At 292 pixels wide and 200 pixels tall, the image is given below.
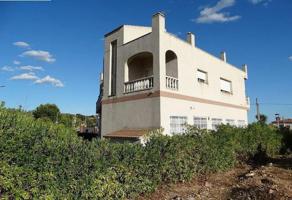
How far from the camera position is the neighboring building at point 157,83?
15.1 meters

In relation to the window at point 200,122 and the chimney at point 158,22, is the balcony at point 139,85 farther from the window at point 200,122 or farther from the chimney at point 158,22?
the window at point 200,122

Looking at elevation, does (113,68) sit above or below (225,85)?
above

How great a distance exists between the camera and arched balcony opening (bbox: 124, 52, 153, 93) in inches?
625

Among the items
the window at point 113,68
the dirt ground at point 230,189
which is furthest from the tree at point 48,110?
the dirt ground at point 230,189

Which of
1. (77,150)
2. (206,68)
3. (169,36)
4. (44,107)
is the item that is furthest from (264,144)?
(44,107)

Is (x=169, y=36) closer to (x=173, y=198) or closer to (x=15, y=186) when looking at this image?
(x=173, y=198)

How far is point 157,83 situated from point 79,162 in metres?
9.26

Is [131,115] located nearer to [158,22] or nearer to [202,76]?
[158,22]

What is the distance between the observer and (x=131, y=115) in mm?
16328

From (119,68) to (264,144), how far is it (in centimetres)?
1118

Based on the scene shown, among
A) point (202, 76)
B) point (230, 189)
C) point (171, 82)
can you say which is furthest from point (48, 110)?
point (230, 189)

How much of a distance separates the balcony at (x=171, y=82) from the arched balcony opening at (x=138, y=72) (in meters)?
1.00

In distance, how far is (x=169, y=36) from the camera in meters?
16.0

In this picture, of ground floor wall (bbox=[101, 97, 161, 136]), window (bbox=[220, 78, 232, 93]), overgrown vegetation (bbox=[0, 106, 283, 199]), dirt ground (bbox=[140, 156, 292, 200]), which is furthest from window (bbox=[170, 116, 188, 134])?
window (bbox=[220, 78, 232, 93])
